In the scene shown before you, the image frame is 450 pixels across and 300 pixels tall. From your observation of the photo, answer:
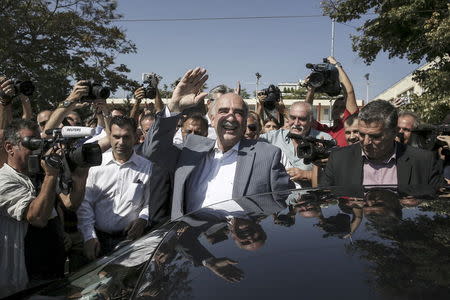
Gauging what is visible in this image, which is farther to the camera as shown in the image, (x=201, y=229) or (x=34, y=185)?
(x=34, y=185)

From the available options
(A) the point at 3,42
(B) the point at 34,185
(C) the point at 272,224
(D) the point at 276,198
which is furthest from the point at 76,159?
(A) the point at 3,42

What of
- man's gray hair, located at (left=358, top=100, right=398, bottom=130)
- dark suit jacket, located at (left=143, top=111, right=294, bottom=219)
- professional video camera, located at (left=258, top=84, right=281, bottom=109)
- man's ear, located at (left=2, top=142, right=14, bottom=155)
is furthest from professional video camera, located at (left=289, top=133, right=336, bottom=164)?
professional video camera, located at (left=258, top=84, right=281, bottom=109)

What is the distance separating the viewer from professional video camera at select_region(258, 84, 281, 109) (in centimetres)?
563

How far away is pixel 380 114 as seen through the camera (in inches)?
115

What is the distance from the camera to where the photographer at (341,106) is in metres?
4.57

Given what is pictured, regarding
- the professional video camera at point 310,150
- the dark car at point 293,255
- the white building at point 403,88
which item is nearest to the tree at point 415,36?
the professional video camera at point 310,150

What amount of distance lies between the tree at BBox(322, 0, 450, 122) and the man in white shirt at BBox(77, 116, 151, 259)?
10145mm

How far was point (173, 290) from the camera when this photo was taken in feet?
3.85

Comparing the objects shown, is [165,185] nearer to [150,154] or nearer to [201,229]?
[150,154]

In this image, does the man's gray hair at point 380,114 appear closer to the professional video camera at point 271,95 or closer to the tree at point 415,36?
the professional video camera at point 271,95

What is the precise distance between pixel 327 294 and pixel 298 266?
0.15 m

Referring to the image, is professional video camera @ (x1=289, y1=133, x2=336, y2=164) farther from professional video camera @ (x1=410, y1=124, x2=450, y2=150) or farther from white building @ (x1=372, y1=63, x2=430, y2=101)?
white building @ (x1=372, y1=63, x2=430, y2=101)

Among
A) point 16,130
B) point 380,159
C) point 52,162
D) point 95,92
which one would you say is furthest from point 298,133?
point 16,130

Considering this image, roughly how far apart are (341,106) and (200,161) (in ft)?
9.16
